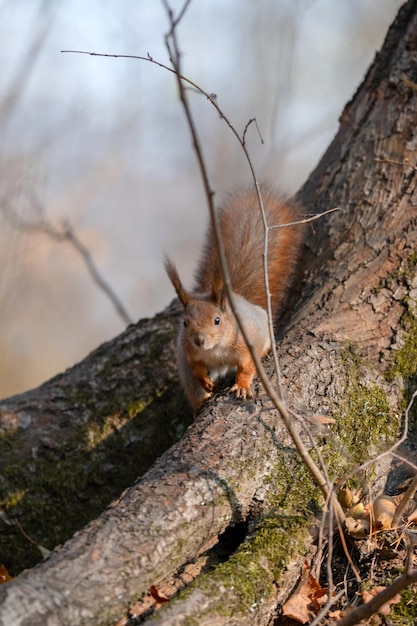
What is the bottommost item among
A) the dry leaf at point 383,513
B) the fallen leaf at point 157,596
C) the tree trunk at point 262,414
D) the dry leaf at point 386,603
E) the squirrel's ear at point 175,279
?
the dry leaf at point 386,603

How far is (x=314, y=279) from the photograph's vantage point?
A: 2.51 m

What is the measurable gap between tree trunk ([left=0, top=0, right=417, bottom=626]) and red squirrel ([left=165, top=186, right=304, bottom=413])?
132mm

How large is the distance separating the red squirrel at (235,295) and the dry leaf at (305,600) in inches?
22.1

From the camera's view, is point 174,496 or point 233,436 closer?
point 174,496

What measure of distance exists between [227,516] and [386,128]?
5.50 feet

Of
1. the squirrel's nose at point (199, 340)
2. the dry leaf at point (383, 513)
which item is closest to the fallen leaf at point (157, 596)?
the dry leaf at point (383, 513)

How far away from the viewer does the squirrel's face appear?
2.26 m

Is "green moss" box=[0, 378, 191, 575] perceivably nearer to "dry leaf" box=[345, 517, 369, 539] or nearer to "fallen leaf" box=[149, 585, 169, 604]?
"dry leaf" box=[345, 517, 369, 539]

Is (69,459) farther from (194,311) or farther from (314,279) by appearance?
(314,279)

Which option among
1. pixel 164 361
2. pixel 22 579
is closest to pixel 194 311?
pixel 164 361

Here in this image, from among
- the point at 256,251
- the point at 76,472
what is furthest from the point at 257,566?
the point at 256,251

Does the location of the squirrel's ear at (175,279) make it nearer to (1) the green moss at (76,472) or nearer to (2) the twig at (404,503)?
(1) the green moss at (76,472)

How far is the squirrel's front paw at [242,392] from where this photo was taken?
1998 millimetres

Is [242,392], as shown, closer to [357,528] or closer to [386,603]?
[357,528]
